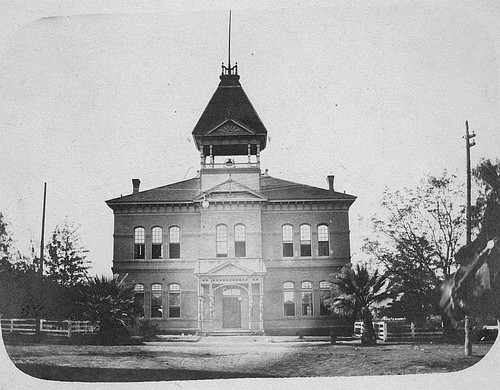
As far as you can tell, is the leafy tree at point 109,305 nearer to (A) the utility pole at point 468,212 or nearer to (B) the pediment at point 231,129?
(B) the pediment at point 231,129

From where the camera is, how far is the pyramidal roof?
4.13 meters

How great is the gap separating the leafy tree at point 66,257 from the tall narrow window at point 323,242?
1615 mm

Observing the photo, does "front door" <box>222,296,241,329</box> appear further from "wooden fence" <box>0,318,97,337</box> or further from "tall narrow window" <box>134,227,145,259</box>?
"wooden fence" <box>0,318,97,337</box>

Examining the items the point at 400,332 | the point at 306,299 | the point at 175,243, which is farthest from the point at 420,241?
the point at 175,243

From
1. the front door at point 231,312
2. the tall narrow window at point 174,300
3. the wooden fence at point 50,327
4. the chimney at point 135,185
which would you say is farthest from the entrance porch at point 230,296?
the wooden fence at point 50,327

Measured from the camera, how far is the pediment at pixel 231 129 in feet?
13.5

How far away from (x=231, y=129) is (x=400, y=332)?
5.91ft

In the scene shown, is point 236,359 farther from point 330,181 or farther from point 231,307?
point 330,181

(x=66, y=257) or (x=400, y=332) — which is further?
(x=66, y=257)

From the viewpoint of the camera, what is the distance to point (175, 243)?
4.12 metres

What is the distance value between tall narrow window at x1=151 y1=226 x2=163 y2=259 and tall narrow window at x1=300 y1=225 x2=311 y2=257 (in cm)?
98

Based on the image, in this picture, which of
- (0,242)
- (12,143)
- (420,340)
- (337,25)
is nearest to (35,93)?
(12,143)

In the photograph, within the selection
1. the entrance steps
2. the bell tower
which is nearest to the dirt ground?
the entrance steps

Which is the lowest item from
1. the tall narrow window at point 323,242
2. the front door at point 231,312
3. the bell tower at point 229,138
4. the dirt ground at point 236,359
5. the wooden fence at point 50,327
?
the dirt ground at point 236,359
